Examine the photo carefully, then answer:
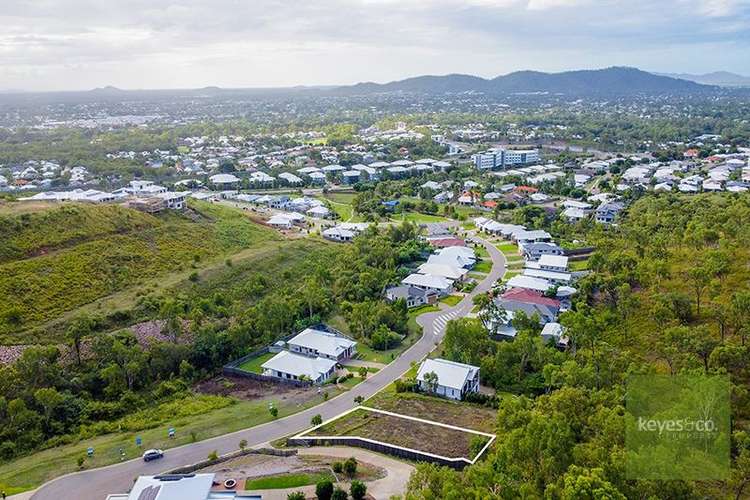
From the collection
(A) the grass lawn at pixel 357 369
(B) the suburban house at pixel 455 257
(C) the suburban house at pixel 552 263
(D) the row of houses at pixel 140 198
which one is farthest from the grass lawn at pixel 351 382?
(D) the row of houses at pixel 140 198

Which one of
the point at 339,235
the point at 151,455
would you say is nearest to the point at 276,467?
the point at 151,455

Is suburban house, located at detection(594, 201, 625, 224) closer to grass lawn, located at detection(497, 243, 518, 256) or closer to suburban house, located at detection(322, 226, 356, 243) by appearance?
grass lawn, located at detection(497, 243, 518, 256)

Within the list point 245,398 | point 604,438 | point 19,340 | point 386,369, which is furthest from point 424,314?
point 19,340

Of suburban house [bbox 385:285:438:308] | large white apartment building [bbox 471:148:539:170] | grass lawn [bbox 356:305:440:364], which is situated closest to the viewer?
grass lawn [bbox 356:305:440:364]

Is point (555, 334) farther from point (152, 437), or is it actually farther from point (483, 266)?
point (152, 437)

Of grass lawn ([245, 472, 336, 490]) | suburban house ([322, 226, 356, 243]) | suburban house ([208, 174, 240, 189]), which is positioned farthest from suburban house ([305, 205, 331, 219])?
grass lawn ([245, 472, 336, 490])

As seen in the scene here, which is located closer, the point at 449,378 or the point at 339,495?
the point at 339,495

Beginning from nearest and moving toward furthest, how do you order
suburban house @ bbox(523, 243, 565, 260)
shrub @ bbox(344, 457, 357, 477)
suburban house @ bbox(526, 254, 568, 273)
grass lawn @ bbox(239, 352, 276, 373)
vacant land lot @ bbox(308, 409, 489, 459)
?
shrub @ bbox(344, 457, 357, 477) → vacant land lot @ bbox(308, 409, 489, 459) → grass lawn @ bbox(239, 352, 276, 373) → suburban house @ bbox(526, 254, 568, 273) → suburban house @ bbox(523, 243, 565, 260)
